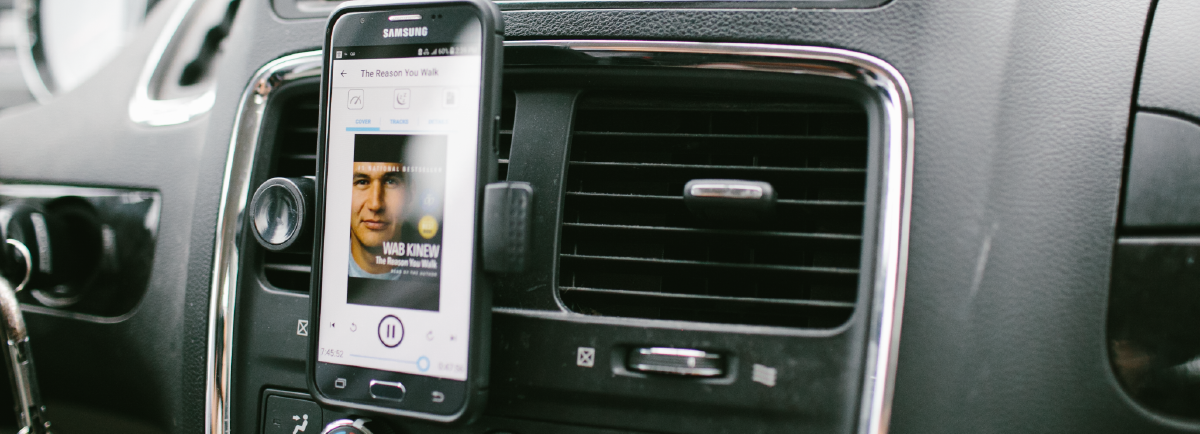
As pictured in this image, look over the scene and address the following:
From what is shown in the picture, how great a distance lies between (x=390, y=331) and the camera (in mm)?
773

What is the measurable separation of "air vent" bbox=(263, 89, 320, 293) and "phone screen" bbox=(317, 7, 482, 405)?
127 millimetres

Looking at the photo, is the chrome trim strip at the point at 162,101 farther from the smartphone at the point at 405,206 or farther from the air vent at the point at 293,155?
the smartphone at the point at 405,206

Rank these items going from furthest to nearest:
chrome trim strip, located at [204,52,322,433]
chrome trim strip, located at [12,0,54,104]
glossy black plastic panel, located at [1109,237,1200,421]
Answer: chrome trim strip, located at [12,0,54,104], chrome trim strip, located at [204,52,322,433], glossy black plastic panel, located at [1109,237,1200,421]

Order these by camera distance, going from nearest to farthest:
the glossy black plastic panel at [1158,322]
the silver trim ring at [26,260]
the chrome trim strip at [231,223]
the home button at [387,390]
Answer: the glossy black plastic panel at [1158,322]
the home button at [387,390]
the chrome trim strip at [231,223]
the silver trim ring at [26,260]

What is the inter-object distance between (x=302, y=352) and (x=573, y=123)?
0.40 meters

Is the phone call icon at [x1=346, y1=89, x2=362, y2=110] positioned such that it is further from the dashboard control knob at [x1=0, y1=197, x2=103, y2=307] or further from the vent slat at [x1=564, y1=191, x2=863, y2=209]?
the dashboard control knob at [x1=0, y1=197, x2=103, y2=307]

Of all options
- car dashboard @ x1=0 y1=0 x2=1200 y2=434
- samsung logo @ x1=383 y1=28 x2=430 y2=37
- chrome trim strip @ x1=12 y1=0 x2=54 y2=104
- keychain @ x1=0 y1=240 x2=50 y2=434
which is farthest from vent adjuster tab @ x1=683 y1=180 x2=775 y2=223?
chrome trim strip @ x1=12 y1=0 x2=54 y2=104

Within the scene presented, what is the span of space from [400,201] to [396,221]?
0.02 meters

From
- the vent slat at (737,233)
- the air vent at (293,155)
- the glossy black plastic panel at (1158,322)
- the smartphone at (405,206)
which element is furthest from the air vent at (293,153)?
the glossy black plastic panel at (1158,322)

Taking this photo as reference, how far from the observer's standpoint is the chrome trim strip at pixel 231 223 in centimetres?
88

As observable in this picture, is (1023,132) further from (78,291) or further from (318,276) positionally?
(78,291)

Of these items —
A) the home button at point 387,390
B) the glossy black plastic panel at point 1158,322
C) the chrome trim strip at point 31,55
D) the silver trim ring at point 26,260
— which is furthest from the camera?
the chrome trim strip at point 31,55

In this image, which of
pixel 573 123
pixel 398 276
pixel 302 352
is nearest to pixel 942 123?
pixel 573 123

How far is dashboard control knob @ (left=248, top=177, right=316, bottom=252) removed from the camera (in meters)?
0.80
